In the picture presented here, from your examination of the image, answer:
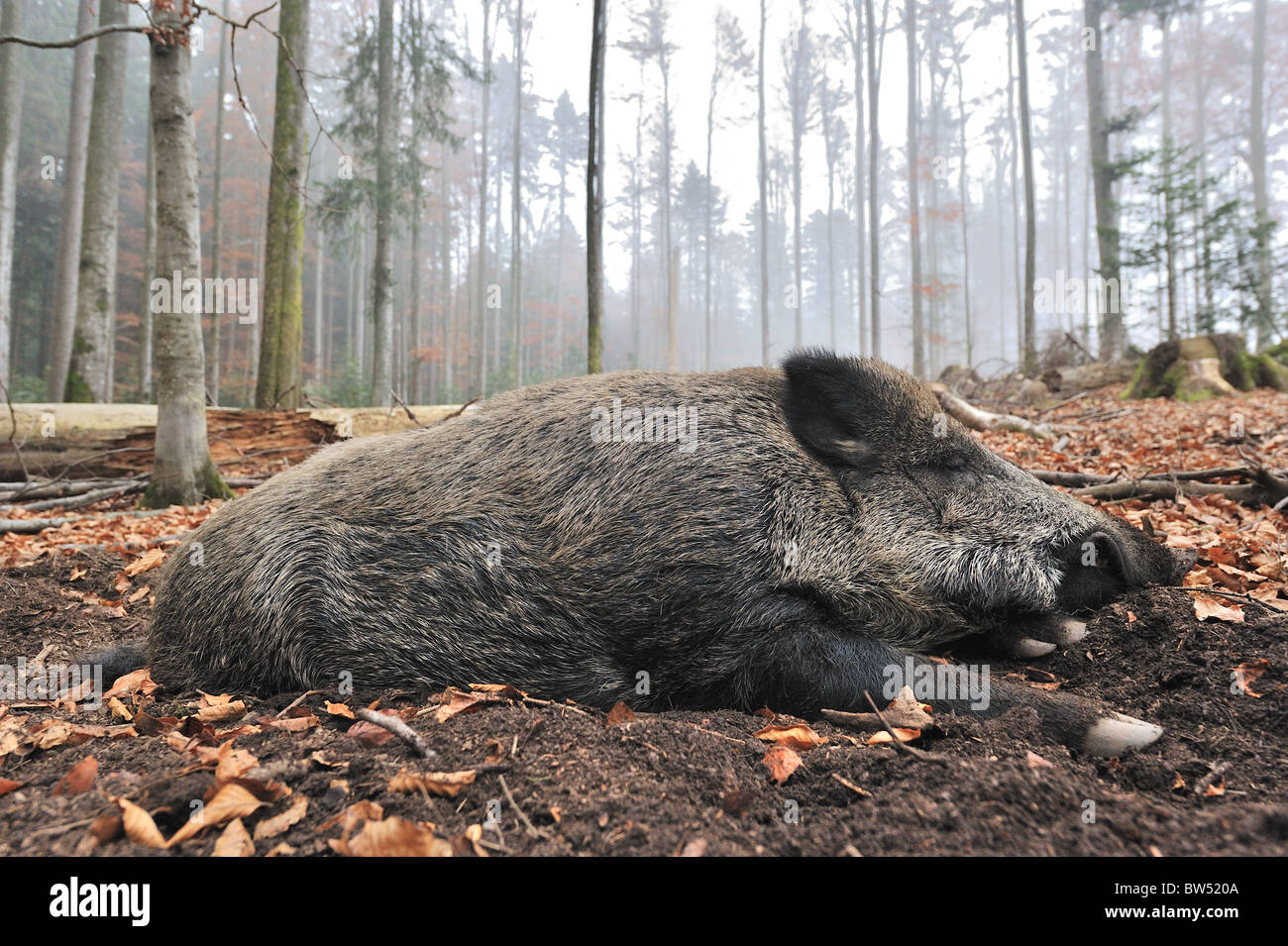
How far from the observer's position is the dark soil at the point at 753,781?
5.19 feet

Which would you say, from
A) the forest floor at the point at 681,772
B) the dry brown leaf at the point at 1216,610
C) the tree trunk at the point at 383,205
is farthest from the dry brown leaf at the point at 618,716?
the tree trunk at the point at 383,205

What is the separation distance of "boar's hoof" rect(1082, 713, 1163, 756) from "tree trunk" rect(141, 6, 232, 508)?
23.5 ft

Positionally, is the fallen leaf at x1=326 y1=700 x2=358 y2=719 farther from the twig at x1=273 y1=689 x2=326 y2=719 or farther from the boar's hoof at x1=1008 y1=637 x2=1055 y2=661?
the boar's hoof at x1=1008 y1=637 x2=1055 y2=661

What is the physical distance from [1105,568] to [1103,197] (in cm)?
1868

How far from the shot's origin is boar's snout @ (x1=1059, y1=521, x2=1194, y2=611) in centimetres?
311

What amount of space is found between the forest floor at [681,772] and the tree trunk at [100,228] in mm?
12492

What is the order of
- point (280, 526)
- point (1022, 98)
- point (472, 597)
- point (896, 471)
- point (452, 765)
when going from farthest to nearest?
point (1022, 98), point (896, 471), point (280, 526), point (472, 597), point (452, 765)

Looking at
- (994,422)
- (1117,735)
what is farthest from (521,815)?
(994,422)

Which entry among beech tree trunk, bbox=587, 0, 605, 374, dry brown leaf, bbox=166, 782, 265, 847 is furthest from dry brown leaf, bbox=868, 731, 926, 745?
beech tree trunk, bbox=587, 0, 605, 374

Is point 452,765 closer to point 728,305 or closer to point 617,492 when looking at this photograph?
point 617,492

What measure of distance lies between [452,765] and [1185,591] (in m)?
3.22

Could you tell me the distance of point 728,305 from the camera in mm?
69062
